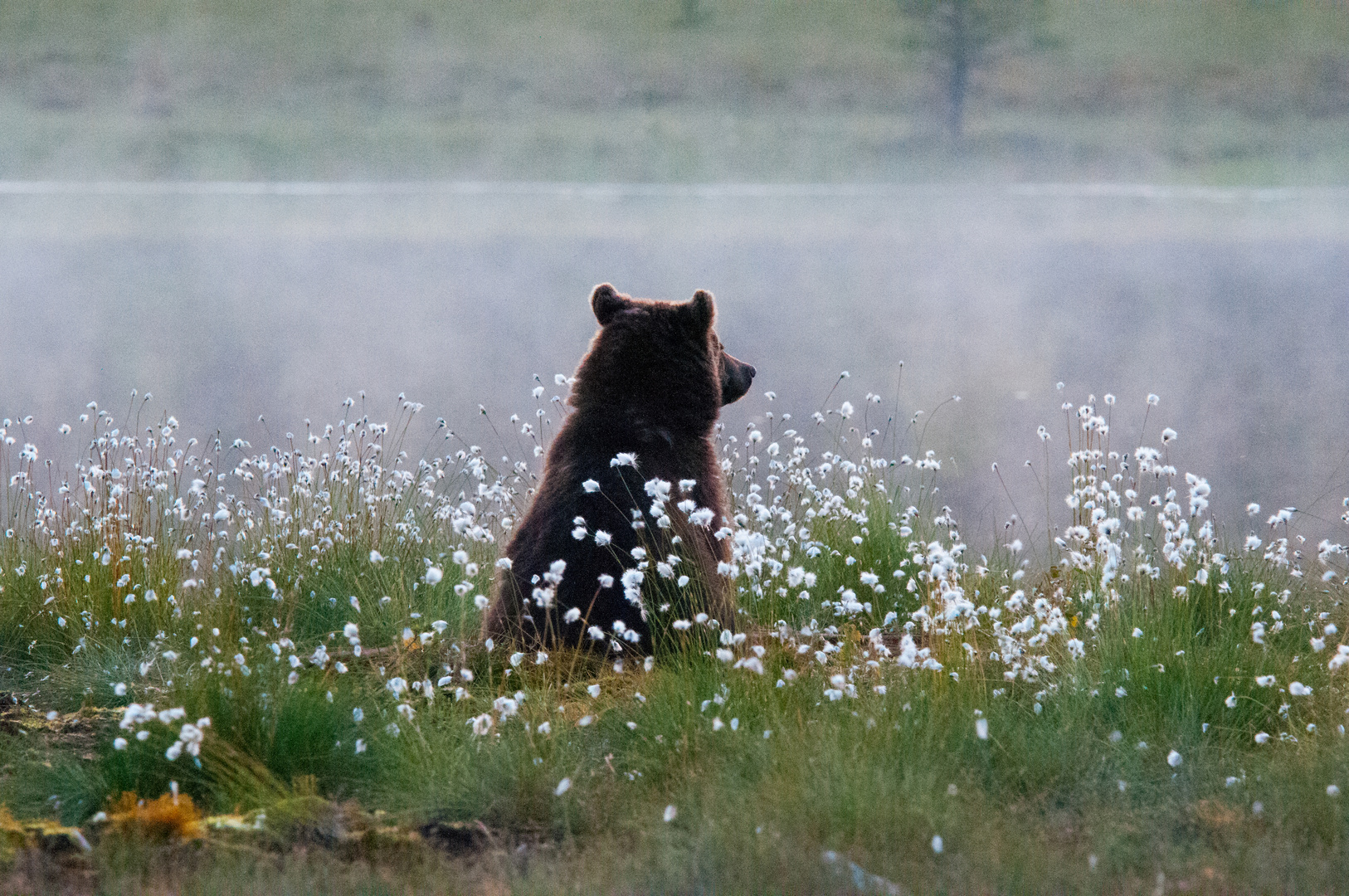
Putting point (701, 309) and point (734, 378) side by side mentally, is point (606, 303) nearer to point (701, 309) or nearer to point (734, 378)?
→ point (701, 309)

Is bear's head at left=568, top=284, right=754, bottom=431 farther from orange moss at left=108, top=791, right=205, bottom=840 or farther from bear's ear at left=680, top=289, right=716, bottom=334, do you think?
orange moss at left=108, top=791, right=205, bottom=840

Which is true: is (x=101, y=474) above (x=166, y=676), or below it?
above

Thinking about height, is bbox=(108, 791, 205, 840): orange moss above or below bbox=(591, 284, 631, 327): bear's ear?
below

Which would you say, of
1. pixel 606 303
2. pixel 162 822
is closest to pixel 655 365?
pixel 606 303

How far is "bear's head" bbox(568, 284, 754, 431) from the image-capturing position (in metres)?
5.36

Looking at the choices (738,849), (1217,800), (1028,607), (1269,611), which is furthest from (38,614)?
(1269,611)

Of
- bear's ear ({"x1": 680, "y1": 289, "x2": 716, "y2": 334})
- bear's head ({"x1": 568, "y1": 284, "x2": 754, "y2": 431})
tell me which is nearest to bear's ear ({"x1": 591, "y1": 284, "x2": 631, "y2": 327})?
bear's head ({"x1": 568, "y1": 284, "x2": 754, "y2": 431})

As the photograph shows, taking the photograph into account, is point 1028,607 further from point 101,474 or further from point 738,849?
point 101,474

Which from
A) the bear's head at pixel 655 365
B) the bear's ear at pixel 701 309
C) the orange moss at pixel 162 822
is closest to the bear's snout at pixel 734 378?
the bear's head at pixel 655 365

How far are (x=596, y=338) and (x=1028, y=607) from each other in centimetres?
245

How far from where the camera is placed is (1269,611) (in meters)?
5.73

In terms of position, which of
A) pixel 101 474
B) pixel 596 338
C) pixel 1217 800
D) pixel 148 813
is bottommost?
pixel 1217 800

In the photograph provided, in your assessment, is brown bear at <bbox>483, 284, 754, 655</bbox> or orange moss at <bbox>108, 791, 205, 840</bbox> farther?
brown bear at <bbox>483, 284, 754, 655</bbox>

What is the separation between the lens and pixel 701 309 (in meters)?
5.46
